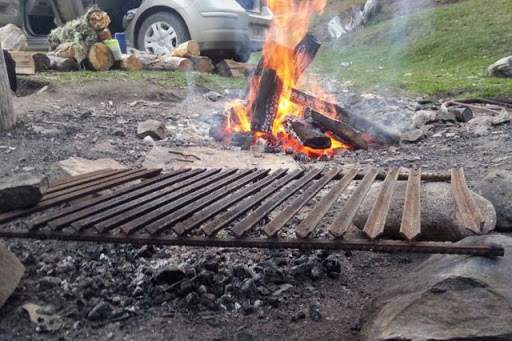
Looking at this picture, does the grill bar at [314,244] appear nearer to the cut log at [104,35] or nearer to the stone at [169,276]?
the stone at [169,276]

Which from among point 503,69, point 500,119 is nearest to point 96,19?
point 500,119

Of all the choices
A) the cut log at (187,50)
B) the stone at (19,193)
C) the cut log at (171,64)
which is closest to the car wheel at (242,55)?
the cut log at (187,50)

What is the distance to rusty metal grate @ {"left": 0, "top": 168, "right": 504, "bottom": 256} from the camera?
2051 mm

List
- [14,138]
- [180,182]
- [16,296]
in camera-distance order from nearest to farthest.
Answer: [16,296] → [180,182] → [14,138]

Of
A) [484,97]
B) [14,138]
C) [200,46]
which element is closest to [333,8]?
[200,46]

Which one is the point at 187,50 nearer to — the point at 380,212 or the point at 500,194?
the point at 500,194

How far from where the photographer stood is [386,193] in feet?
8.50

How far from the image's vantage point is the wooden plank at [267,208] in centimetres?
216

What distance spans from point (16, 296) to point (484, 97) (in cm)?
670

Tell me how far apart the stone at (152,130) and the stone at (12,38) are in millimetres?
4290

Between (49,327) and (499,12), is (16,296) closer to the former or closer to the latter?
(49,327)

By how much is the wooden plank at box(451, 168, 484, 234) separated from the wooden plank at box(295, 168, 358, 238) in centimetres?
57

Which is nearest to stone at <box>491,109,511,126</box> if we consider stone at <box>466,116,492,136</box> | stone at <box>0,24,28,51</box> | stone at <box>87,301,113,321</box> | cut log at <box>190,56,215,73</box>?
stone at <box>466,116,492,136</box>

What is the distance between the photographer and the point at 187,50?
30.6ft
